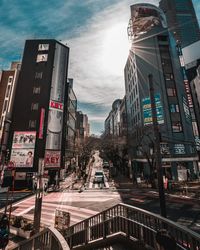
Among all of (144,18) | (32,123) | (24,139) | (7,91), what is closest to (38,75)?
(32,123)

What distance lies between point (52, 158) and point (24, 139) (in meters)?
6.64

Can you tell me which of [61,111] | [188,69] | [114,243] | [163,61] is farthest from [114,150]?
[188,69]

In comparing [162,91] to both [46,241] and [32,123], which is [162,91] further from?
[46,241]

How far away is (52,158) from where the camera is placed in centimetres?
3097

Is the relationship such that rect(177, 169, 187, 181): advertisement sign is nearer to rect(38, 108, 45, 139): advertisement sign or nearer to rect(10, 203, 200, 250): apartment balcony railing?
rect(38, 108, 45, 139): advertisement sign

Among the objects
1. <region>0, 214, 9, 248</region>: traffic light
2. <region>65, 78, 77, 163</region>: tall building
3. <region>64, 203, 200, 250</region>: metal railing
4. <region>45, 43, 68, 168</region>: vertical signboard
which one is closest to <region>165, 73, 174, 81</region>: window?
<region>45, 43, 68, 168</region>: vertical signboard

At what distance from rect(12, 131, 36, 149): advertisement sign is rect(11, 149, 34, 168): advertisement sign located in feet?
3.15

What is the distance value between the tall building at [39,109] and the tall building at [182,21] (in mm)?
113706

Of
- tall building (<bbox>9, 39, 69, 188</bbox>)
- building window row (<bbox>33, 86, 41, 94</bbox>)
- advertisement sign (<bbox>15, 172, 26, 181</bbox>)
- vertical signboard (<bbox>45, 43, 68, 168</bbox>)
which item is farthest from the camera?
building window row (<bbox>33, 86, 41, 94</bbox>)

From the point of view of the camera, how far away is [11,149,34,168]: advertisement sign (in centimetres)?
2903

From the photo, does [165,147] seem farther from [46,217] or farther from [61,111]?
[46,217]

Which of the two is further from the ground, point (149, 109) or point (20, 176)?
point (149, 109)

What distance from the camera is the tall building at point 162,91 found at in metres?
32.7

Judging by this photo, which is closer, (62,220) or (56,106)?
(62,220)
